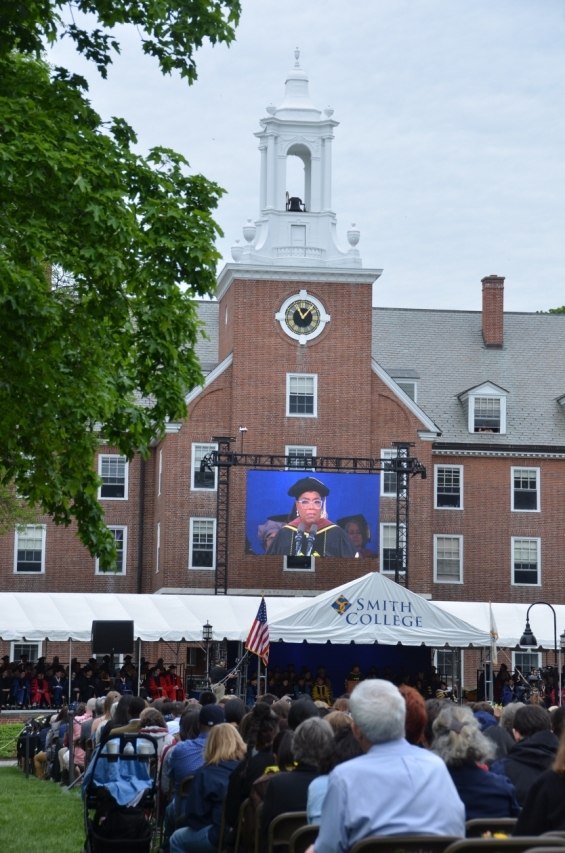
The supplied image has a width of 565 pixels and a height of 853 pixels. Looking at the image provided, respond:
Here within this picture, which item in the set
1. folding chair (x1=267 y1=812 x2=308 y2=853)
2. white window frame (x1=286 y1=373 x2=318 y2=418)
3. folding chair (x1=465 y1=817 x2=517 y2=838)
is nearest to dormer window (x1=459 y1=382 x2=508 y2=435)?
white window frame (x1=286 y1=373 x2=318 y2=418)

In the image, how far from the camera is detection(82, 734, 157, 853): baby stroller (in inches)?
460

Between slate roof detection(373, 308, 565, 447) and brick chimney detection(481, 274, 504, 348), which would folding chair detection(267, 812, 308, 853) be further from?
brick chimney detection(481, 274, 504, 348)

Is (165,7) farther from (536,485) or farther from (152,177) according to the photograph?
(536,485)

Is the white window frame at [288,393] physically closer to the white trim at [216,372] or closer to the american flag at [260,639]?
the white trim at [216,372]

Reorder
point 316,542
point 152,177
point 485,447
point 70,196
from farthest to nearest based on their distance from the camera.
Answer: point 485,447 → point 316,542 → point 152,177 → point 70,196

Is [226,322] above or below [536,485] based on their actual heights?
above

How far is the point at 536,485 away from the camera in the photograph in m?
50.9

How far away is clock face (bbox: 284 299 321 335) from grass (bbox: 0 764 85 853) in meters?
26.5

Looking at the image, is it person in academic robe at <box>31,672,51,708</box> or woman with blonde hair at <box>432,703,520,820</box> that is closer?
woman with blonde hair at <box>432,703,520,820</box>

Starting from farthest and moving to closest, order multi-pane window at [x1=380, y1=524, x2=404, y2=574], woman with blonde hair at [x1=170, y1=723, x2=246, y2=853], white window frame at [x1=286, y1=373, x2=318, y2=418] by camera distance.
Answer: multi-pane window at [x1=380, y1=524, x2=404, y2=574] → white window frame at [x1=286, y1=373, x2=318, y2=418] → woman with blonde hair at [x1=170, y1=723, x2=246, y2=853]

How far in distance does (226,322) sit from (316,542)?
10005mm

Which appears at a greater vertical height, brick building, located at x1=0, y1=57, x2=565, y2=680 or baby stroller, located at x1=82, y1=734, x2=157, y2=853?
brick building, located at x1=0, y1=57, x2=565, y2=680

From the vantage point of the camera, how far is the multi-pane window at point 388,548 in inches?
1911

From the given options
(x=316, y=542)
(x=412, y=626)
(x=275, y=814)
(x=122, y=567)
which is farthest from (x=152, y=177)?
(x=122, y=567)
